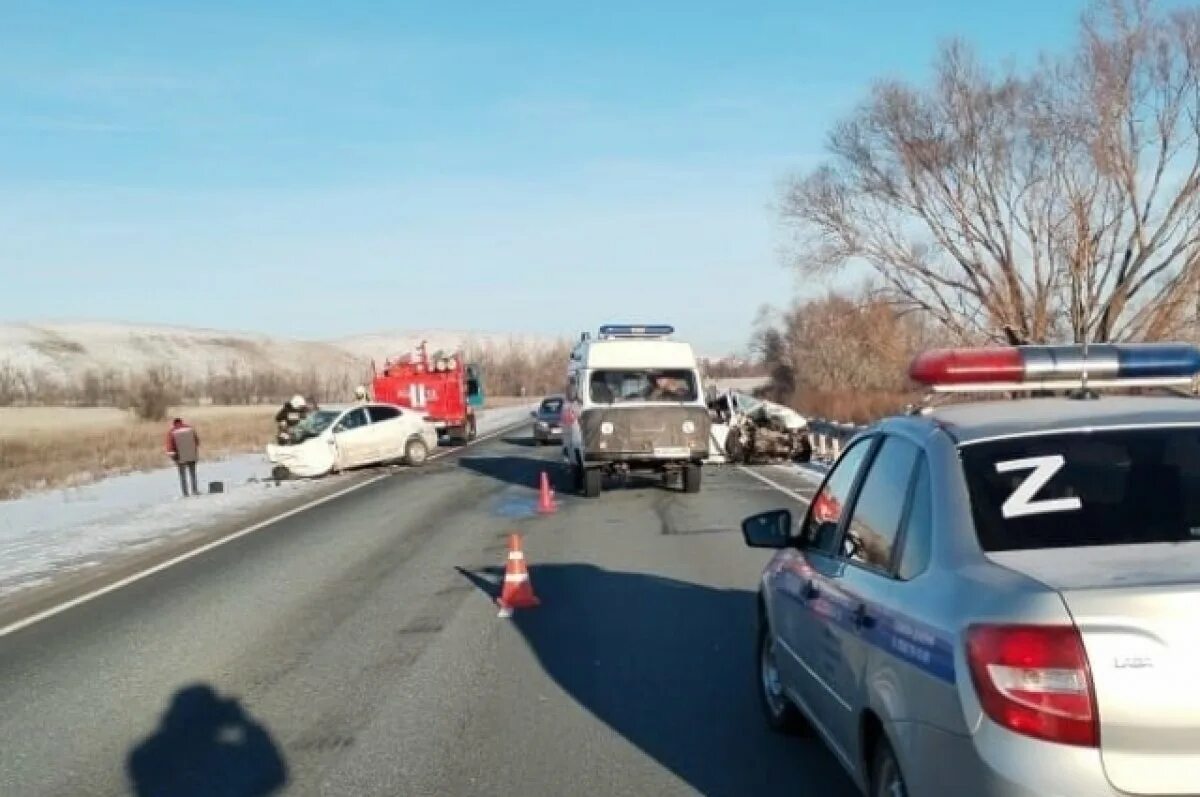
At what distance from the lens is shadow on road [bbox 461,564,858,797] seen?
→ 5668mm

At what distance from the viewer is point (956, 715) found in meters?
3.35

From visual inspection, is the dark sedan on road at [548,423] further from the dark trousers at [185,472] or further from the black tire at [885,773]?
the black tire at [885,773]

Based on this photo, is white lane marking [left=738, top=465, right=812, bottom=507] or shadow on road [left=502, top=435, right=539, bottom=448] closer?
white lane marking [left=738, top=465, right=812, bottom=507]

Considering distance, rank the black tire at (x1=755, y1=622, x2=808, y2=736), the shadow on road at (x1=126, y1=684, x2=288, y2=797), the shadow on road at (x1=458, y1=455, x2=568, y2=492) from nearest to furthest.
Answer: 1. the shadow on road at (x1=126, y1=684, x2=288, y2=797)
2. the black tire at (x1=755, y1=622, x2=808, y2=736)
3. the shadow on road at (x1=458, y1=455, x2=568, y2=492)

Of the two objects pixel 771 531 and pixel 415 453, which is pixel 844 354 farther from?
pixel 771 531

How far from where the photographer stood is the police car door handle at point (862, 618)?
13.7ft

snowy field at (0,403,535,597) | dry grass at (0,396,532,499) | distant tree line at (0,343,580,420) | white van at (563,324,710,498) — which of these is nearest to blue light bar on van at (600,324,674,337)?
white van at (563,324,710,498)

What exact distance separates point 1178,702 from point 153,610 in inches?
374

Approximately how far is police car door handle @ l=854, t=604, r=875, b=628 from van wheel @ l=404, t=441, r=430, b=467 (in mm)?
26945

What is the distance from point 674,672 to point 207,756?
2.78 m

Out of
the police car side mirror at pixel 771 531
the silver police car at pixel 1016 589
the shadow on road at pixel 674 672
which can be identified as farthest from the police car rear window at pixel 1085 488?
the shadow on road at pixel 674 672

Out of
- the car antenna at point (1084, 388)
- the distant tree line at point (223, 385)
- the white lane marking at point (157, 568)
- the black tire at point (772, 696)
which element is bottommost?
the distant tree line at point (223, 385)

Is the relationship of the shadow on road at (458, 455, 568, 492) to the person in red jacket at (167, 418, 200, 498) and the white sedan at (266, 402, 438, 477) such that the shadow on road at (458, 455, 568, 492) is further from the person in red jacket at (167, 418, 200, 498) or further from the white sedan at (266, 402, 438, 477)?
the person in red jacket at (167, 418, 200, 498)

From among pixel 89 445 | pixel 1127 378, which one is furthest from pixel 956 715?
pixel 89 445
